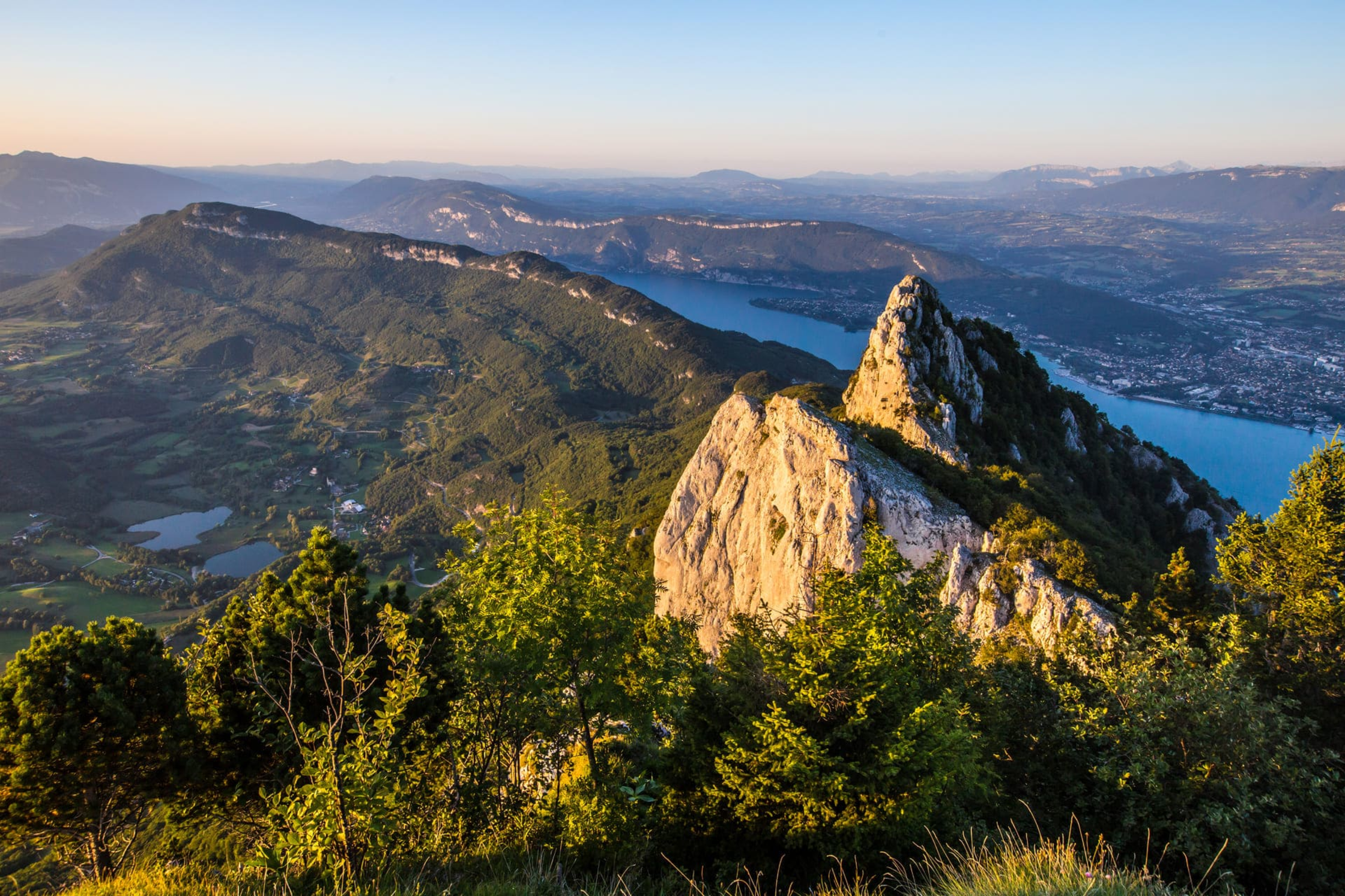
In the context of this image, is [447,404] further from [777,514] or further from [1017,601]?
[1017,601]

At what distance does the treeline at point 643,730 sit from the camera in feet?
30.0

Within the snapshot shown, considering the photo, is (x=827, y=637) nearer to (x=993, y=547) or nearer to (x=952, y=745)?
(x=952, y=745)

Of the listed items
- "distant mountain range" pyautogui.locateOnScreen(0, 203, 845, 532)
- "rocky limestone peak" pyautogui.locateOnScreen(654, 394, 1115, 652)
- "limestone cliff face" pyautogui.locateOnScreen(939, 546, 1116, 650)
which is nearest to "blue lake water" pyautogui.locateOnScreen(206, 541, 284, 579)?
"distant mountain range" pyautogui.locateOnScreen(0, 203, 845, 532)

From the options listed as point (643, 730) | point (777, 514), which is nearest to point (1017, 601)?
point (777, 514)

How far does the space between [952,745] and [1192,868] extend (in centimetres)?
475

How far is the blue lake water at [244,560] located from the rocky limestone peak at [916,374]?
104 metres

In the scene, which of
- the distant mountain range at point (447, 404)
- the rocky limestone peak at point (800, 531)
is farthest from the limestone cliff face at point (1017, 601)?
the distant mountain range at point (447, 404)

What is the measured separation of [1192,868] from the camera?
10.0 m

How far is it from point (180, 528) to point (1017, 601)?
14334 cm

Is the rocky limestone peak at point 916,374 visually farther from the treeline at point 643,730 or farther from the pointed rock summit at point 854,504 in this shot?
the treeline at point 643,730

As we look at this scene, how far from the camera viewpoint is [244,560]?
347 ft

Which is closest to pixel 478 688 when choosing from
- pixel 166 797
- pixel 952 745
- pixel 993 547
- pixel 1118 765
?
pixel 166 797

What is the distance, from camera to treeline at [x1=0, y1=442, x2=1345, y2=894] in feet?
30.0

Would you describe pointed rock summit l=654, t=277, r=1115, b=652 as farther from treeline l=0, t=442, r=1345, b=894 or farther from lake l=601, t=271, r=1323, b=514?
lake l=601, t=271, r=1323, b=514
